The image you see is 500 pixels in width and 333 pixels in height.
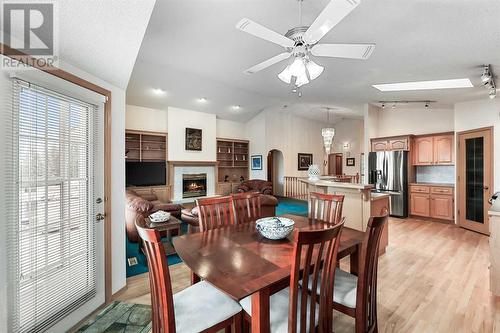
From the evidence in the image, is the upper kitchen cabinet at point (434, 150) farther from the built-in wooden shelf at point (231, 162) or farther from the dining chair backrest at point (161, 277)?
the dining chair backrest at point (161, 277)

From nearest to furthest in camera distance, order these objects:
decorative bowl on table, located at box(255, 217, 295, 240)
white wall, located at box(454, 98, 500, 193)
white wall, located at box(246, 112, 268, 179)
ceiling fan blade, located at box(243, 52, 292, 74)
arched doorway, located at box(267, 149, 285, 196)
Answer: decorative bowl on table, located at box(255, 217, 295, 240), ceiling fan blade, located at box(243, 52, 292, 74), white wall, located at box(454, 98, 500, 193), white wall, located at box(246, 112, 268, 179), arched doorway, located at box(267, 149, 285, 196)

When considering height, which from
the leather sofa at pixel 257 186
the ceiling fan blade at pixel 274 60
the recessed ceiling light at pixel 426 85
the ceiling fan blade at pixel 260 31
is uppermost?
the recessed ceiling light at pixel 426 85

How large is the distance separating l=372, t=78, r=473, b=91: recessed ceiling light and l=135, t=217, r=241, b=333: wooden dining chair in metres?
4.33

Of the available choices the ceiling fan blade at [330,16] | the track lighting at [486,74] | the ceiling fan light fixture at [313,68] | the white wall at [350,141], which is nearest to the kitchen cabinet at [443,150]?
the track lighting at [486,74]

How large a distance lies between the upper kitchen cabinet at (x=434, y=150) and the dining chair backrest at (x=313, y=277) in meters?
5.77

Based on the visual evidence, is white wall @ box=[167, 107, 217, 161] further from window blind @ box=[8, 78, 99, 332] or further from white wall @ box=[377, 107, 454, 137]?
white wall @ box=[377, 107, 454, 137]

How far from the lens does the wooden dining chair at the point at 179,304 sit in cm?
111

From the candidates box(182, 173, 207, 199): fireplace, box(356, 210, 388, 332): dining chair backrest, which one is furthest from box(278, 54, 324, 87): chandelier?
box(182, 173, 207, 199): fireplace

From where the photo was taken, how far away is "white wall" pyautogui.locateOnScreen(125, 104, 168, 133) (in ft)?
20.7

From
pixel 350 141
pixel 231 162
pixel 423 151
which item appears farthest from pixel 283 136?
pixel 423 151

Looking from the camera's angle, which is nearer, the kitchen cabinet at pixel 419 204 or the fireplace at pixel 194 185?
the kitchen cabinet at pixel 419 204

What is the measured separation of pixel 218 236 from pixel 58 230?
1.25m

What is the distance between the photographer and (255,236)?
1812 millimetres

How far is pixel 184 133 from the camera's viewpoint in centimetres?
705
